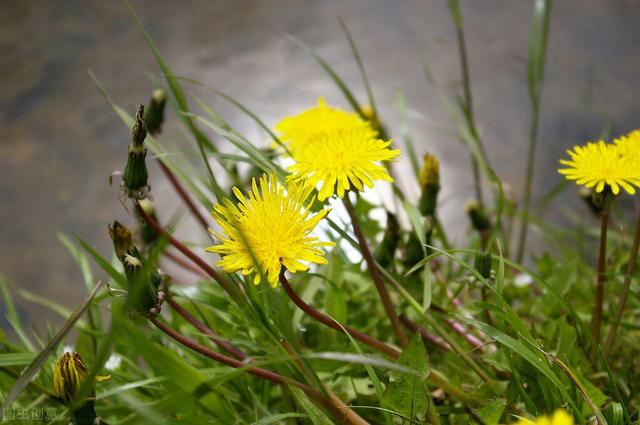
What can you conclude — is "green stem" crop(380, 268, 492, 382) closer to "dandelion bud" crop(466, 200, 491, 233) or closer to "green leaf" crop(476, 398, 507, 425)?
"green leaf" crop(476, 398, 507, 425)

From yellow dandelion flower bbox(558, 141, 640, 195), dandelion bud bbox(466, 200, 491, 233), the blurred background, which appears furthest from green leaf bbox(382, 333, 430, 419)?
the blurred background

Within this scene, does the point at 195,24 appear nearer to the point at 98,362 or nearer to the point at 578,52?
the point at 578,52

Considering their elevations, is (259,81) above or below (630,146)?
above

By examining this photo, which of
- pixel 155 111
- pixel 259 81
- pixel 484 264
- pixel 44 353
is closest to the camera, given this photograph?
pixel 44 353

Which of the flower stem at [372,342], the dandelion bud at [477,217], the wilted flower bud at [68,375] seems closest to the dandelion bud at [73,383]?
the wilted flower bud at [68,375]

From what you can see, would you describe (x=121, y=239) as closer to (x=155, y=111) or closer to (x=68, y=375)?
(x=68, y=375)

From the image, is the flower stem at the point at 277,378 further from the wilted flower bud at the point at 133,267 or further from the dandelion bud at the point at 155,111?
the dandelion bud at the point at 155,111

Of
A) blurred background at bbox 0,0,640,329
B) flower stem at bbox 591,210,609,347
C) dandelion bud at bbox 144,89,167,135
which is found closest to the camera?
flower stem at bbox 591,210,609,347

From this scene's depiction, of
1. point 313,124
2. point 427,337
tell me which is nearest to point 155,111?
point 313,124
